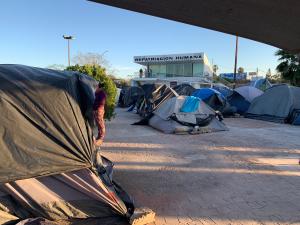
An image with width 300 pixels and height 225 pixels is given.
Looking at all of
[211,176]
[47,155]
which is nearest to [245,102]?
[211,176]

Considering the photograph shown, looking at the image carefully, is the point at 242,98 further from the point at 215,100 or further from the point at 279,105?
the point at 279,105

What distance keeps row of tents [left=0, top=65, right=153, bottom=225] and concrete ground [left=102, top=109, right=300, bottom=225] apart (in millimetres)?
901

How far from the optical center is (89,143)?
4.57m

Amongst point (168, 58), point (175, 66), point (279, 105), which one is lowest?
point (279, 105)

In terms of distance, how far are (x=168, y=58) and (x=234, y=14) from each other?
44.7 metres

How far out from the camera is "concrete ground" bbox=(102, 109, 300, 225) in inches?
185

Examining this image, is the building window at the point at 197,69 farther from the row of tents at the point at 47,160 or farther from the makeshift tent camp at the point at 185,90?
the row of tents at the point at 47,160

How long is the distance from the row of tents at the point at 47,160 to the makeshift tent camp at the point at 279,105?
13873 mm

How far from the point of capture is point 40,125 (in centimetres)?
420

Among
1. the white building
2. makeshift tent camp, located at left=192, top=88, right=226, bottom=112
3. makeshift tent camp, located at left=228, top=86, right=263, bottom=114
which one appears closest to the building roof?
makeshift tent camp, located at left=192, top=88, right=226, bottom=112

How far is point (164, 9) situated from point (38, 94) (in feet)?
6.50

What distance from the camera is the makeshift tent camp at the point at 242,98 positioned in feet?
65.6

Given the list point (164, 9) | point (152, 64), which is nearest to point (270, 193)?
point (164, 9)

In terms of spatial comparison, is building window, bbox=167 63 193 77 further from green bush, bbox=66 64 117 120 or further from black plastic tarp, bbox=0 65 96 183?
black plastic tarp, bbox=0 65 96 183
